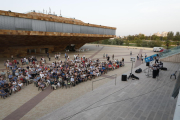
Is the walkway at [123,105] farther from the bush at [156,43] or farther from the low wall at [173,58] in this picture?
the bush at [156,43]

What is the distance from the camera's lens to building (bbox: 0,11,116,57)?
17594 millimetres

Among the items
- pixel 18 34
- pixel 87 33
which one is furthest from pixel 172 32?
pixel 18 34

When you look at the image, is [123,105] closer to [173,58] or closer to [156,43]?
[173,58]

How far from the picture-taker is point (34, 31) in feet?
66.4

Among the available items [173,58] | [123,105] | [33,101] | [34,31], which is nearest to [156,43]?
[173,58]

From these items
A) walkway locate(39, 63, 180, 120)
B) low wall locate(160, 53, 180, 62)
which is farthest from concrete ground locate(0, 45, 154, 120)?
low wall locate(160, 53, 180, 62)

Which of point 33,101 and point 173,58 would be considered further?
point 173,58

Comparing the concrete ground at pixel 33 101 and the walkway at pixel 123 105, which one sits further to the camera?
the concrete ground at pixel 33 101

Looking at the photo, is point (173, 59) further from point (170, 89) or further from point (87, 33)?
point (87, 33)

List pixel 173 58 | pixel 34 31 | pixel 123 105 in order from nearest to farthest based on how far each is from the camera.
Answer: pixel 123 105 < pixel 173 58 < pixel 34 31

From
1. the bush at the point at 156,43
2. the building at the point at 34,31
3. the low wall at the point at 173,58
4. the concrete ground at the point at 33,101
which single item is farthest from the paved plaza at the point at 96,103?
the bush at the point at 156,43

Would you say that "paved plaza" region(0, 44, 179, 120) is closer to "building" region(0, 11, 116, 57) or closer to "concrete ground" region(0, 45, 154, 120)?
"concrete ground" region(0, 45, 154, 120)

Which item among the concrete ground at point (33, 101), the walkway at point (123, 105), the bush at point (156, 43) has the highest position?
the bush at point (156, 43)

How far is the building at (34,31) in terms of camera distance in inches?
693
